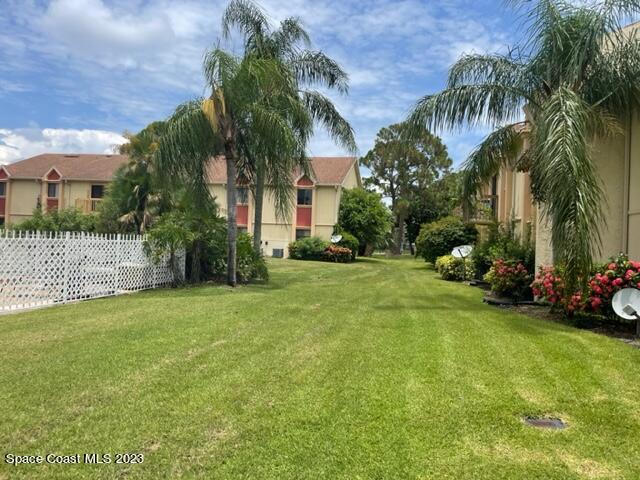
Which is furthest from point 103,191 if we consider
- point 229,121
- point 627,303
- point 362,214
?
point 627,303

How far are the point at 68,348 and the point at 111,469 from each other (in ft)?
12.3

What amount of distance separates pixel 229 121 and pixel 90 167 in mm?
30197

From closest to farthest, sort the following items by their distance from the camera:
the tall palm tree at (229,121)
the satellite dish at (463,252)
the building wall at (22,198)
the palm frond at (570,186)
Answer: the palm frond at (570,186), the tall palm tree at (229,121), the satellite dish at (463,252), the building wall at (22,198)

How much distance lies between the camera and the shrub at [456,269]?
2066 cm

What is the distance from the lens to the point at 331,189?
3734 centimetres

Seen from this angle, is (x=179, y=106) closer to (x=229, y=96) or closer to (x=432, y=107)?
(x=229, y=96)

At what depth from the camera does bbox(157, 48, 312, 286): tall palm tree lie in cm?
1344

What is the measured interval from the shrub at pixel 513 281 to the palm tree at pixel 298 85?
21.7 ft

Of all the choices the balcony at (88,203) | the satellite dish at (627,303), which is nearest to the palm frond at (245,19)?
the satellite dish at (627,303)

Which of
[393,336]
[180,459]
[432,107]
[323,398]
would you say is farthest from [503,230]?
[180,459]

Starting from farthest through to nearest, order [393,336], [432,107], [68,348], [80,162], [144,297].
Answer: [80,162] < [144,297] < [432,107] < [393,336] < [68,348]

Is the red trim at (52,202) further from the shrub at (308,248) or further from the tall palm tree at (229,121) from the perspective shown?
the tall palm tree at (229,121)

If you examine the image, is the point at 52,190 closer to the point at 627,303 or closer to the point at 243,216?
the point at 243,216

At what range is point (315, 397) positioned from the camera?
4.86 m
